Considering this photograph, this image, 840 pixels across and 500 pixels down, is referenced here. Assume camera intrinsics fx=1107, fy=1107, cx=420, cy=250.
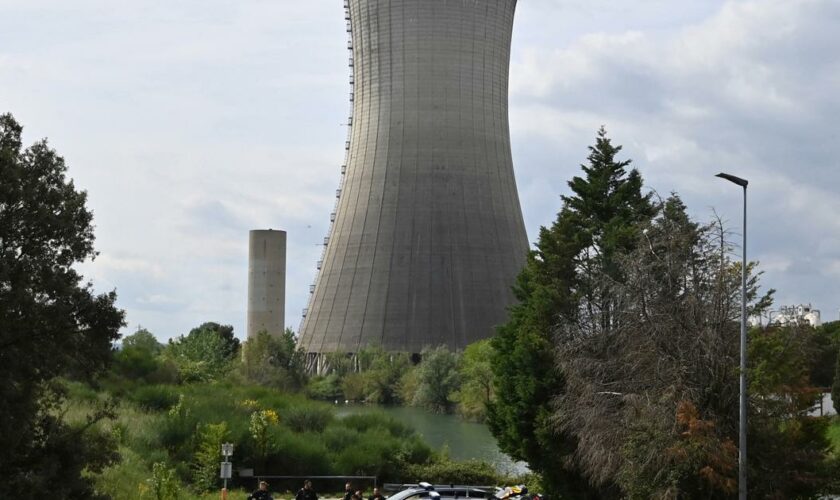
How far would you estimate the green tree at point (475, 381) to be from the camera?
116 ft

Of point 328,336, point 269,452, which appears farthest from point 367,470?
point 328,336

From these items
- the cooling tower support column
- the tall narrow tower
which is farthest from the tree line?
the cooling tower support column

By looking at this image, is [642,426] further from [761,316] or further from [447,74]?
[447,74]

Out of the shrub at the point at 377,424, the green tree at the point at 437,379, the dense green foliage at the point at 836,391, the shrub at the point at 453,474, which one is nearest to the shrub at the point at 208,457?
the shrub at the point at 453,474

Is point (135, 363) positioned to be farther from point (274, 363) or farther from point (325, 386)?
point (325, 386)

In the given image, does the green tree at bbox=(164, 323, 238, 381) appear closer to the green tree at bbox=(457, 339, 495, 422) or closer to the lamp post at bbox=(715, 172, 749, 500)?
the green tree at bbox=(457, 339, 495, 422)

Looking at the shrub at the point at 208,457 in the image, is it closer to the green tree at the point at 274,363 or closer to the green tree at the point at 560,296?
the green tree at the point at 560,296

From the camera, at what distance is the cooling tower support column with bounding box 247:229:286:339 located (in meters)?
58.8

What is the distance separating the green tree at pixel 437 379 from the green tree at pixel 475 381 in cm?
59

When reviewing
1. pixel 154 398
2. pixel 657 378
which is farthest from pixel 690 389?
pixel 154 398

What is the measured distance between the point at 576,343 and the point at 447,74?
74.7 feet

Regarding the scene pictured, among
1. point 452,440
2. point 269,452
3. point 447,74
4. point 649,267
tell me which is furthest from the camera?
point 447,74

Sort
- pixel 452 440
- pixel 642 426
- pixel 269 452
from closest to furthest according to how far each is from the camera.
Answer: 1. pixel 642 426
2. pixel 269 452
3. pixel 452 440

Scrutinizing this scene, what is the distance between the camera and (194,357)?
41062 mm
